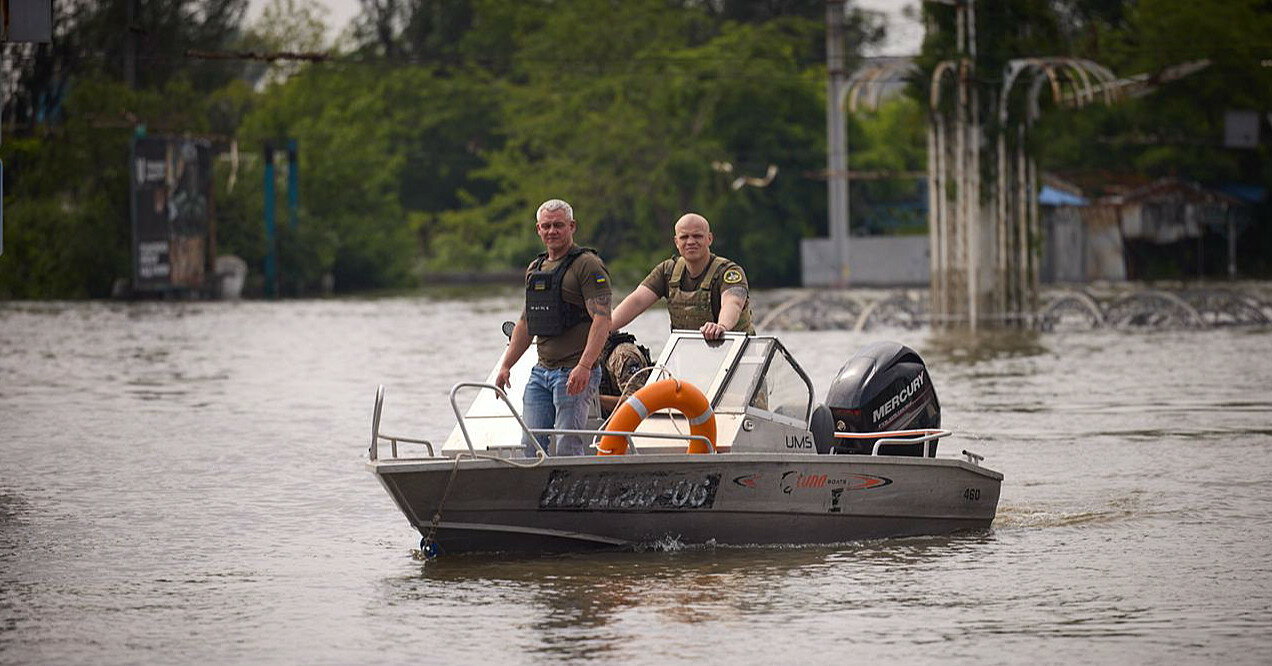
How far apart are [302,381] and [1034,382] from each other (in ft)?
31.2

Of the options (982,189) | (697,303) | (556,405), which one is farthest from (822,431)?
(982,189)

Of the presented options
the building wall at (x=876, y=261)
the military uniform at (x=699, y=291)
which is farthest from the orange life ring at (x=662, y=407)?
the building wall at (x=876, y=261)

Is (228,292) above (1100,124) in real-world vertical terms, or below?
below

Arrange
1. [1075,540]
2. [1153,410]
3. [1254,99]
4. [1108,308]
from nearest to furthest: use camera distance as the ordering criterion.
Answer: [1075,540]
[1153,410]
[1108,308]
[1254,99]

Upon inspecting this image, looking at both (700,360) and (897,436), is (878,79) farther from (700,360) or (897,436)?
(700,360)

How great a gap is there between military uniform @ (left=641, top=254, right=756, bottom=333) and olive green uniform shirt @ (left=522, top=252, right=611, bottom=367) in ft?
2.10

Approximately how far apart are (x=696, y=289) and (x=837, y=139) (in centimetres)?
5387

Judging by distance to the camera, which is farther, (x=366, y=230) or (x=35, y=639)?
(x=366, y=230)

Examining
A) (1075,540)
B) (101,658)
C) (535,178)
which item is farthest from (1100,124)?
(101,658)

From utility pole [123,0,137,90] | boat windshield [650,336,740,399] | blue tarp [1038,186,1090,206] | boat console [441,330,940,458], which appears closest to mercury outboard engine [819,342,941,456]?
boat console [441,330,940,458]

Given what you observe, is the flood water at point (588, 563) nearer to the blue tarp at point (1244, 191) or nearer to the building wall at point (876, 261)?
the building wall at point (876, 261)

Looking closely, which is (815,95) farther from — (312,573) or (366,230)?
(312,573)

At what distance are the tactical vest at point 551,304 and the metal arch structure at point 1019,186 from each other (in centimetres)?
2544

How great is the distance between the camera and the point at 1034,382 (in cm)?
2648
